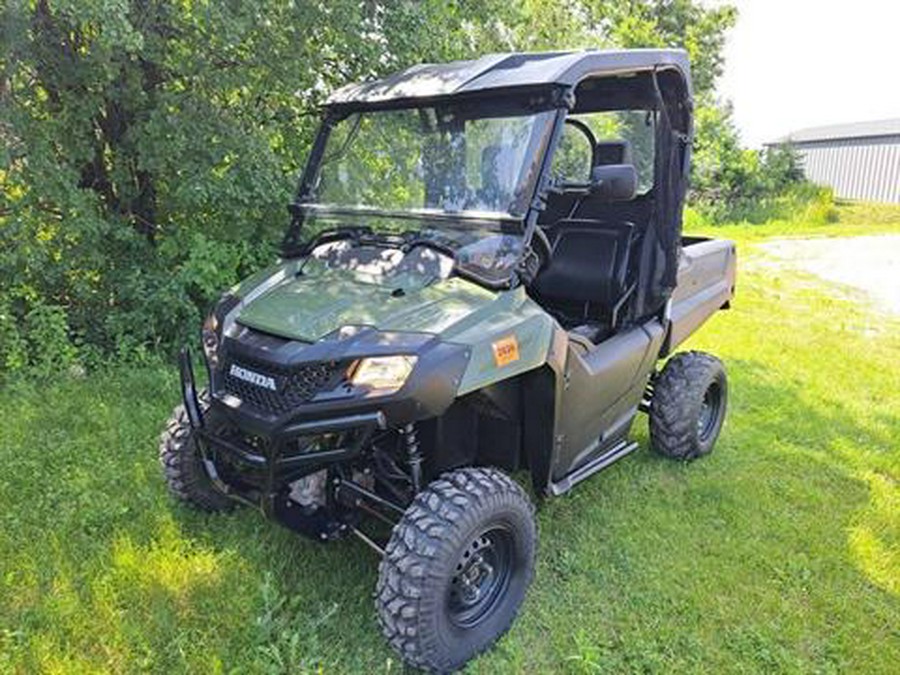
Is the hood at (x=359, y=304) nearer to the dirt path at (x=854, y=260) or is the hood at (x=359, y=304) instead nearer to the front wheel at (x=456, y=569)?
the front wheel at (x=456, y=569)

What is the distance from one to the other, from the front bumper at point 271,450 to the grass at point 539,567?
39 centimetres

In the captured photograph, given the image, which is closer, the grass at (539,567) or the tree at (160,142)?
the grass at (539,567)

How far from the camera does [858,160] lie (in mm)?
20156

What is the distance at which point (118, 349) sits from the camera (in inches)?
197

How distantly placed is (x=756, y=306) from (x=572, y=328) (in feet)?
18.0

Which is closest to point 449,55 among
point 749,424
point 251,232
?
point 251,232

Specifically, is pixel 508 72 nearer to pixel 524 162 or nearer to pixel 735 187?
pixel 524 162

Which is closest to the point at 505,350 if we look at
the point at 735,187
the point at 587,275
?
the point at 587,275

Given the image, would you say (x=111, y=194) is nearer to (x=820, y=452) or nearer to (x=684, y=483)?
(x=684, y=483)

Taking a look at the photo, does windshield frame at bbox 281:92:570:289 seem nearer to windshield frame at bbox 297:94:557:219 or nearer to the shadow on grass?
windshield frame at bbox 297:94:557:219

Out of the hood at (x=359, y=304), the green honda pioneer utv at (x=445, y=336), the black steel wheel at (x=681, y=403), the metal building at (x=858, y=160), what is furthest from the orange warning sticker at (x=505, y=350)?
the metal building at (x=858, y=160)

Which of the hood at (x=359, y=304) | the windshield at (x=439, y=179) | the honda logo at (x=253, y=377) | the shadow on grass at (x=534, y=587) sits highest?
the windshield at (x=439, y=179)

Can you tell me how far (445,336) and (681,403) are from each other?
6.91 ft

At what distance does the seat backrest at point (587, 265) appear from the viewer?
381cm
